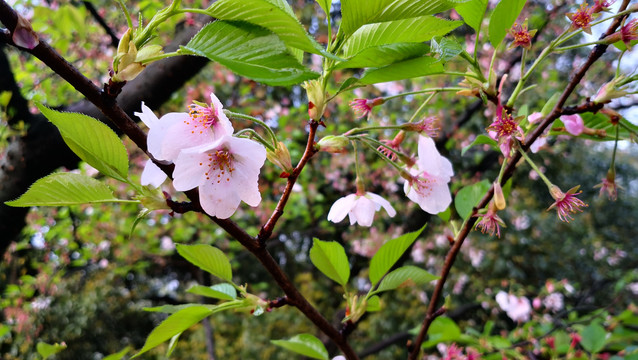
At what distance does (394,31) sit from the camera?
38cm

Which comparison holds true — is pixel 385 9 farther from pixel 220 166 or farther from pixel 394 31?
pixel 220 166

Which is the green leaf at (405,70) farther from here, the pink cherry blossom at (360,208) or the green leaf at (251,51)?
the pink cherry blossom at (360,208)

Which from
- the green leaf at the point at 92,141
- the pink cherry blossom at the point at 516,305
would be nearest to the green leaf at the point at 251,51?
the green leaf at the point at 92,141

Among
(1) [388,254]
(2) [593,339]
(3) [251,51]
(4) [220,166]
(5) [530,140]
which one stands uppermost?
(3) [251,51]

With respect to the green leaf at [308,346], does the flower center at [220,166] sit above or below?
above

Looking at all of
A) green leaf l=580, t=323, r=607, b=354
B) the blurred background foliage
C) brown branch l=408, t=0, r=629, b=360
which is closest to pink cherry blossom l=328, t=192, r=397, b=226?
brown branch l=408, t=0, r=629, b=360

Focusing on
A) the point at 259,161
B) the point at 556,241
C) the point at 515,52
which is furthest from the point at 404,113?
the point at 259,161

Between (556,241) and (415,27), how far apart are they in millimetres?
5002

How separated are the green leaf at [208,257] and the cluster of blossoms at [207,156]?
10 centimetres

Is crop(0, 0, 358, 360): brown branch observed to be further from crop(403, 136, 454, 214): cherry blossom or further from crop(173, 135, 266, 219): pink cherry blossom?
crop(403, 136, 454, 214): cherry blossom

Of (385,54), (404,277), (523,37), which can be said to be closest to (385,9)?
(385,54)

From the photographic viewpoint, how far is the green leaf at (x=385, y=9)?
32cm

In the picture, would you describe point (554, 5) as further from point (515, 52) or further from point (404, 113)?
point (404, 113)

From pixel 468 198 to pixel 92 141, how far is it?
1.73 feet
